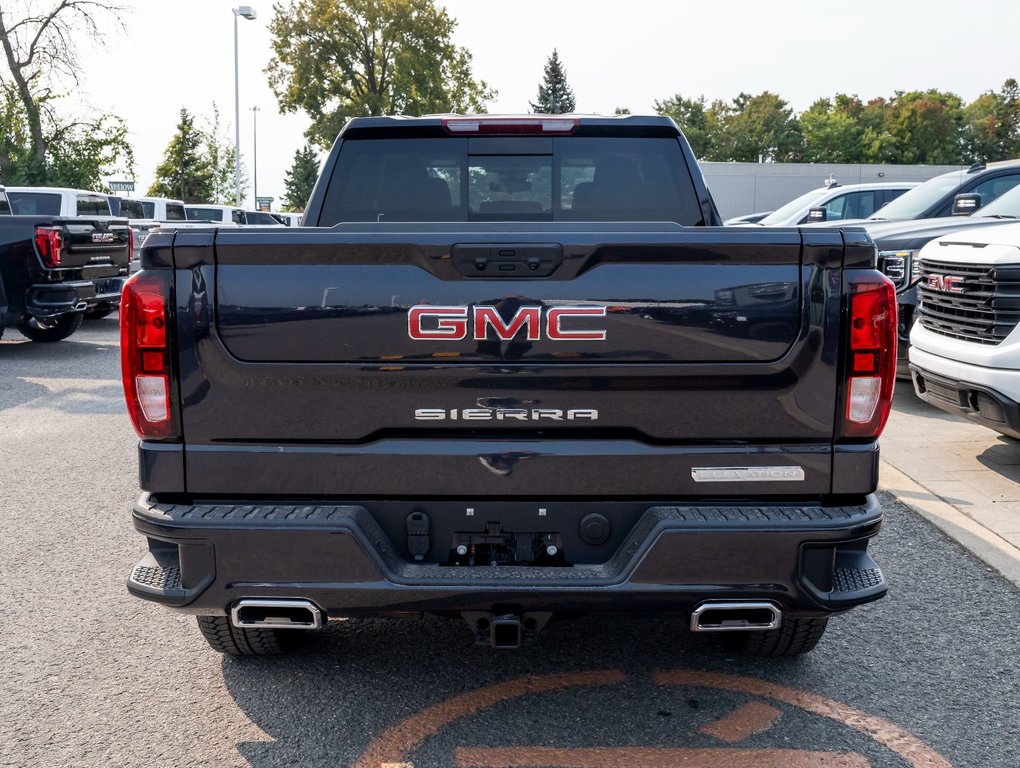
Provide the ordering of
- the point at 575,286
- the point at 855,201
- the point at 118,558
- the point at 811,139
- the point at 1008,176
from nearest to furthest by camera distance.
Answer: the point at 575,286 → the point at 118,558 → the point at 1008,176 → the point at 855,201 → the point at 811,139

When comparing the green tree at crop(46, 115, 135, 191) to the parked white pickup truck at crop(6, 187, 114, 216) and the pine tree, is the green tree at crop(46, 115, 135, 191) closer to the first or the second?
the parked white pickup truck at crop(6, 187, 114, 216)

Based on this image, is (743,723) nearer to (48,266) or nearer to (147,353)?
(147,353)

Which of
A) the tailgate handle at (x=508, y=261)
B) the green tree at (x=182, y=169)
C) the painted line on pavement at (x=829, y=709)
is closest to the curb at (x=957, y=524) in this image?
the painted line on pavement at (x=829, y=709)

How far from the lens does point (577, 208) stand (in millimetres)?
4504

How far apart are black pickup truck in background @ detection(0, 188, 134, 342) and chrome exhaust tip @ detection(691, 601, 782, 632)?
11213 mm

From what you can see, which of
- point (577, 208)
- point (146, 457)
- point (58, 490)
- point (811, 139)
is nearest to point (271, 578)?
point (146, 457)

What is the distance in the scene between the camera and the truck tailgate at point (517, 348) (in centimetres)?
291

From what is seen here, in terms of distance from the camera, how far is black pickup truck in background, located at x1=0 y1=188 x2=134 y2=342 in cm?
1202

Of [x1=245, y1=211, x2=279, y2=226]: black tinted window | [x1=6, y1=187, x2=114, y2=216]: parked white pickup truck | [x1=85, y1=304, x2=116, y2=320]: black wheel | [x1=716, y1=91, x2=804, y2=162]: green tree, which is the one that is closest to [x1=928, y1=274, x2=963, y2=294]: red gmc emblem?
[x1=85, y1=304, x2=116, y2=320]: black wheel

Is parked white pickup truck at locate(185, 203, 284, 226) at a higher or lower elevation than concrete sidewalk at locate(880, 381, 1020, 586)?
higher

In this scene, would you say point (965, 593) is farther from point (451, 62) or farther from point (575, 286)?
point (451, 62)

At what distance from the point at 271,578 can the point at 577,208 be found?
90.6 inches

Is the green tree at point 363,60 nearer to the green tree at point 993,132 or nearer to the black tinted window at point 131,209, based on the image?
the black tinted window at point 131,209

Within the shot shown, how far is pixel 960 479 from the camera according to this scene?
6.41 m
